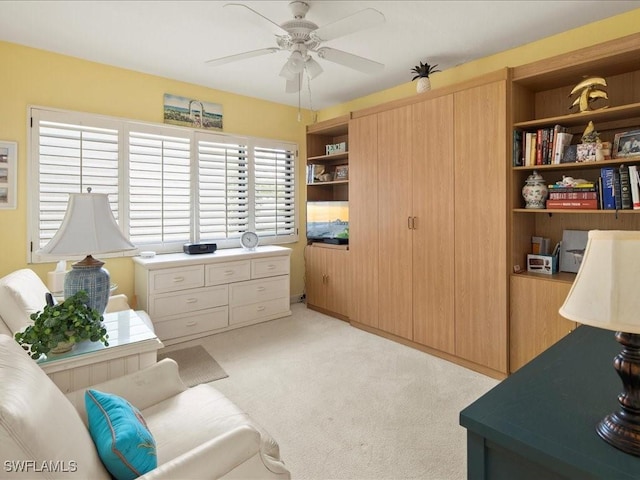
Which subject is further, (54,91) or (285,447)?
(54,91)

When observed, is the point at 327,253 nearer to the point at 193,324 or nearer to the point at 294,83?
the point at 193,324

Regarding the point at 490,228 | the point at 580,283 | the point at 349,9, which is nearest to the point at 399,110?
the point at 349,9

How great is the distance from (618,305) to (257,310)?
3.63m

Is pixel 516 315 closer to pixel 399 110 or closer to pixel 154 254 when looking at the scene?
pixel 399 110

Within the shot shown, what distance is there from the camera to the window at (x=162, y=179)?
3.11 meters

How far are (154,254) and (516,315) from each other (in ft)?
10.9

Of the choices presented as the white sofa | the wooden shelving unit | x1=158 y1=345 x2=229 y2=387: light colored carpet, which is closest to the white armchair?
the white sofa

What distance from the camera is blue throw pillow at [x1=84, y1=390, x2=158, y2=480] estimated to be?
3.45 ft

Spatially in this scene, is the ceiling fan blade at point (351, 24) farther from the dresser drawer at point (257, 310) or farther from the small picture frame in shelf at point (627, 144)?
the dresser drawer at point (257, 310)

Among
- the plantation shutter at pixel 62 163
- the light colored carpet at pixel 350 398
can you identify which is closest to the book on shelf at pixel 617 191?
the light colored carpet at pixel 350 398

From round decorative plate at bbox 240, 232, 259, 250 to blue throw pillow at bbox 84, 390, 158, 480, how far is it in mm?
3039

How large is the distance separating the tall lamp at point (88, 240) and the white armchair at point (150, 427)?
2.05 feet

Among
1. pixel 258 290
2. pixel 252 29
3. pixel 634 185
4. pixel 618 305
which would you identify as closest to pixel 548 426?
pixel 618 305

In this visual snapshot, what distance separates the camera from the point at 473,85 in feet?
9.31
